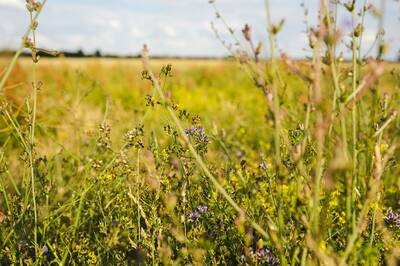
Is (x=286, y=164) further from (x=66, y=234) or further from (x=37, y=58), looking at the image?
(x=66, y=234)

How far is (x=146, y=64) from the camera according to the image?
1.28 meters

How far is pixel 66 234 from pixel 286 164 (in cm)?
110

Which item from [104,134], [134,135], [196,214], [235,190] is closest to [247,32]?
[134,135]

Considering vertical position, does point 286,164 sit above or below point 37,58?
below

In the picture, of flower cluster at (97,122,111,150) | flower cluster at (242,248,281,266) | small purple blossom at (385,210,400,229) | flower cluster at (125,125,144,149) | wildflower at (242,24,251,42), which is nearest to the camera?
wildflower at (242,24,251,42)

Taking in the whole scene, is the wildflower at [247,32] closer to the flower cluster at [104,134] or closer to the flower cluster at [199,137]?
the flower cluster at [199,137]

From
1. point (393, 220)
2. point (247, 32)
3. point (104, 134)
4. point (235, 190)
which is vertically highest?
point (247, 32)

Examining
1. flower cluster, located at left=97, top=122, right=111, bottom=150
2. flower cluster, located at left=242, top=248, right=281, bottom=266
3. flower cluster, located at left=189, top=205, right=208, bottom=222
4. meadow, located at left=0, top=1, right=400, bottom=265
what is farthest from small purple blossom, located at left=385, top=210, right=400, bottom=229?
flower cluster, located at left=97, top=122, right=111, bottom=150

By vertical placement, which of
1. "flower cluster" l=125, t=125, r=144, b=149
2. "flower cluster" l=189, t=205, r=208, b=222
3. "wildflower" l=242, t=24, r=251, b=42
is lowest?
"flower cluster" l=189, t=205, r=208, b=222

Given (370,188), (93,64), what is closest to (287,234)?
(370,188)

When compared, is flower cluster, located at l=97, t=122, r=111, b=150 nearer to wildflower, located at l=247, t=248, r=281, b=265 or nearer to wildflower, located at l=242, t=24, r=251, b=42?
wildflower, located at l=247, t=248, r=281, b=265

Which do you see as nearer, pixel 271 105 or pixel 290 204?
pixel 271 105

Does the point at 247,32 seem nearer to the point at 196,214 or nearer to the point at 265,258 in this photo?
the point at 265,258

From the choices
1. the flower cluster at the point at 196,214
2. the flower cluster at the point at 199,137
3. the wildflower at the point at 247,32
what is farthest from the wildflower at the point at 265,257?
the wildflower at the point at 247,32
